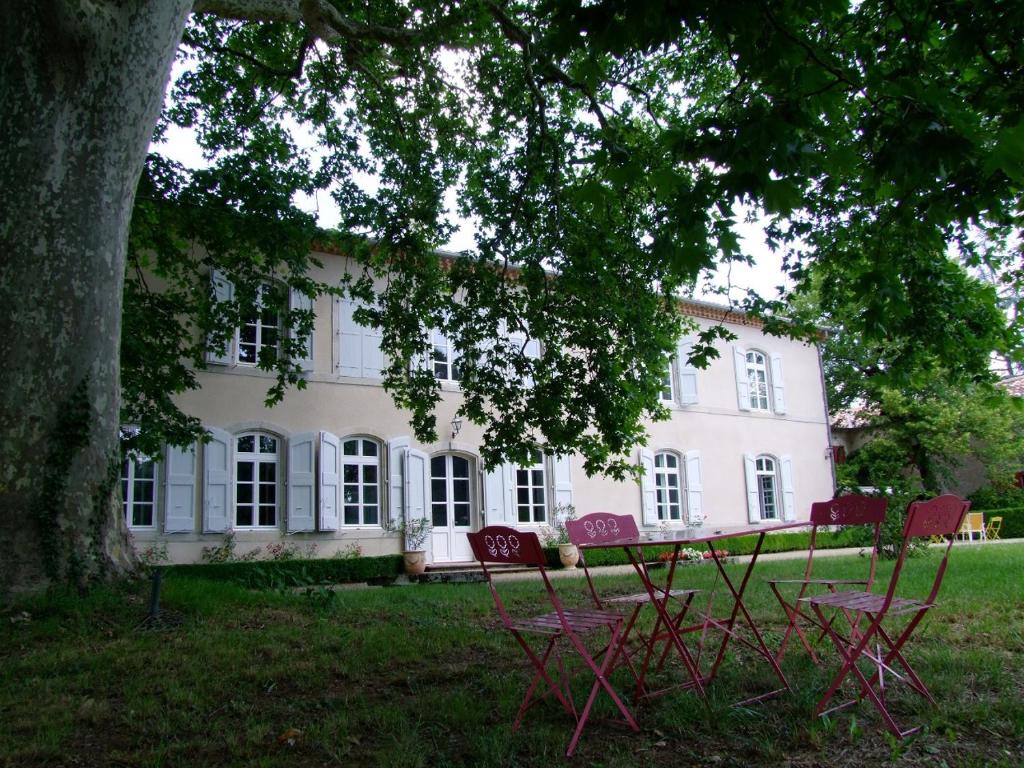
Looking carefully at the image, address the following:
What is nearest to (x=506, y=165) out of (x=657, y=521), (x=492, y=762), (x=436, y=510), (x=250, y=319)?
(x=250, y=319)

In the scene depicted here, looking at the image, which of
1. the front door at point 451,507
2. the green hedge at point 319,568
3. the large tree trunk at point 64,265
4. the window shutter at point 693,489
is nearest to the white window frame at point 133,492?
the green hedge at point 319,568

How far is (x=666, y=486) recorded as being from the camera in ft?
51.9

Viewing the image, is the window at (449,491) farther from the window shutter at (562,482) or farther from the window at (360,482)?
the window shutter at (562,482)

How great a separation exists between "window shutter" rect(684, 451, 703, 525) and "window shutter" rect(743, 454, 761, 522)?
1.49m

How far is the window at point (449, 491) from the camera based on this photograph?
1310 centimetres

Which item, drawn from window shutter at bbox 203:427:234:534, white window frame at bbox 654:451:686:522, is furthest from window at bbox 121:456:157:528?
white window frame at bbox 654:451:686:522

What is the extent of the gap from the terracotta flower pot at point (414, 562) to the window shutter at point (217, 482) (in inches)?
108

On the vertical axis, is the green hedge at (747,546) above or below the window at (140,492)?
below

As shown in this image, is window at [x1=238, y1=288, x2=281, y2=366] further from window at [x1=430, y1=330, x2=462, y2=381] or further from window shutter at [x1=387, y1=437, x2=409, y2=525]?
window at [x1=430, y1=330, x2=462, y2=381]

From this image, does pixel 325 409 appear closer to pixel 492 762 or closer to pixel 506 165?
pixel 506 165

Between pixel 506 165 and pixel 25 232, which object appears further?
pixel 506 165

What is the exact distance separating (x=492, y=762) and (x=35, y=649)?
2981 mm

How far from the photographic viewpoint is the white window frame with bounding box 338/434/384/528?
12164mm

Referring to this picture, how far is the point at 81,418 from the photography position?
4.73 metres
